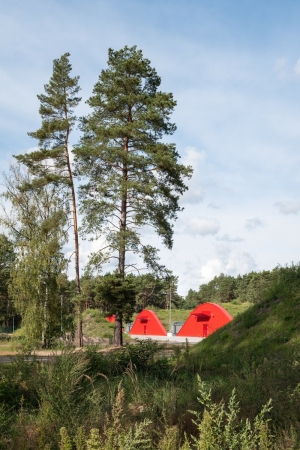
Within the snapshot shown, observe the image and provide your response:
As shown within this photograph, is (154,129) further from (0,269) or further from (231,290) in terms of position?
(231,290)

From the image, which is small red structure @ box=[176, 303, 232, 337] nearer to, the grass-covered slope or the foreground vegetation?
the grass-covered slope

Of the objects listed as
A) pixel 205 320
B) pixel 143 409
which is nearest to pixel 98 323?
pixel 205 320

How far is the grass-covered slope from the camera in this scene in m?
6.89

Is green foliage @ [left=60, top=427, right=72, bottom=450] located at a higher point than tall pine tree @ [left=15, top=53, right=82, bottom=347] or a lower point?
lower

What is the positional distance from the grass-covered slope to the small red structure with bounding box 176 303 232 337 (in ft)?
43.6

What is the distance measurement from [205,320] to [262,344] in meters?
19.5

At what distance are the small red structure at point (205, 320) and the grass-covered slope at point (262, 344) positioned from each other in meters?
13.3

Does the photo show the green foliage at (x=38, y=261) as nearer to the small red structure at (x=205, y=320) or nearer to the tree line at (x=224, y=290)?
the small red structure at (x=205, y=320)

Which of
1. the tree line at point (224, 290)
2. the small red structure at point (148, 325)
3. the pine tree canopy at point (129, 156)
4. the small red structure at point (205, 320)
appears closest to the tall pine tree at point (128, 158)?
the pine tree canopy at point (129, 156)

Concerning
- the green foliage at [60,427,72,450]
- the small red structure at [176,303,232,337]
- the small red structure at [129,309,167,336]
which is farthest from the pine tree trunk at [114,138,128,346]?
the small red structure at [129,309,167,336]

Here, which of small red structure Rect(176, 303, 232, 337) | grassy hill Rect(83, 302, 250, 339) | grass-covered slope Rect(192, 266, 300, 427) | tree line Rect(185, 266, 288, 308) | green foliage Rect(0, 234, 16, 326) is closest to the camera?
grass-covered slope Rect(192, 266, 300, 427)

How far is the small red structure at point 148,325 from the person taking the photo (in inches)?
1587

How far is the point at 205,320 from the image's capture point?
32625 millimetres

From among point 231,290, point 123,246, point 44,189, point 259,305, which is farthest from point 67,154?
point 231,290
